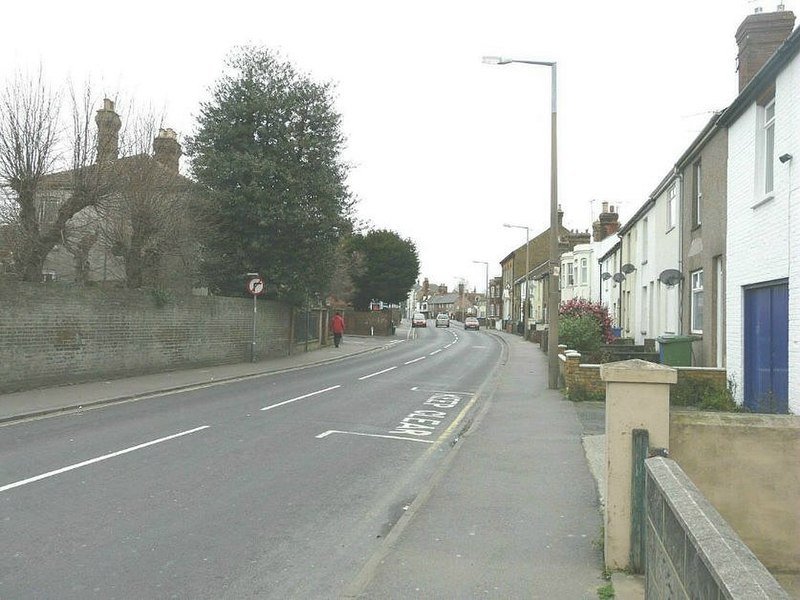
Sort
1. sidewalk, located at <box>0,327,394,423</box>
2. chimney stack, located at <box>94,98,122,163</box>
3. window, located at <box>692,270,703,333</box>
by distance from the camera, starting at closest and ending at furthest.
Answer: sidewalk, located at <box>0,327,394,423</box>, window, located at <box>692,270,703,333</box>, chimney stack, located at <box>94,98,122,163</box>

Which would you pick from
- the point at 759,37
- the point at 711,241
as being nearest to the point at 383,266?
the point at 711,241

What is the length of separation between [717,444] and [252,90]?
78.7ft

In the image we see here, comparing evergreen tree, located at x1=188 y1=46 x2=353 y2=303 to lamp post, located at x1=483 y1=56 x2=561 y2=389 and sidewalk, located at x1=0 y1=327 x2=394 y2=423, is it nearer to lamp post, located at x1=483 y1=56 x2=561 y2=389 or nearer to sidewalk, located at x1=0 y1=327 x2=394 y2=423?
sidewalk, located at x1=0 y1=327 x2=394 y2=423

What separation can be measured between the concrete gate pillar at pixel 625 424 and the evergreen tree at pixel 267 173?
2141cm

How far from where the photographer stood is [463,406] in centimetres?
1485

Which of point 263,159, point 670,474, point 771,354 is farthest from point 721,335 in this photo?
point 263,159

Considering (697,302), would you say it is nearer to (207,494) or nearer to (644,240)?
(644,240)

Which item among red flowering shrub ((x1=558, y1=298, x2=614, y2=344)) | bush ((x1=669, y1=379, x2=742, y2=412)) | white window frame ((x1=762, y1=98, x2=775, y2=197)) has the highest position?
white window frame ((x1=762, y1=98, x2=775, y2=197))

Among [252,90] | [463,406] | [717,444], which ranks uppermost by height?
[252,90]

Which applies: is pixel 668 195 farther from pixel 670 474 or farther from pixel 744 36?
pixel 670 474

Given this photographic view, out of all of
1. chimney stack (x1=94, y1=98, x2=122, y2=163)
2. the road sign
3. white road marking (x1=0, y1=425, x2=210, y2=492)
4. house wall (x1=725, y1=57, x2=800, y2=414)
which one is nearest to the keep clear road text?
white road marking (x1=0, y1=425, x2=210, y2=492)

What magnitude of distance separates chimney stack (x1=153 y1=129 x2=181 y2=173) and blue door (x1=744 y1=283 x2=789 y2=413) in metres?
16.7

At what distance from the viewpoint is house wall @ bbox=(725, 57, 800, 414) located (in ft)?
31.8

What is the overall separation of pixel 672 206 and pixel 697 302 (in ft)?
13.0
